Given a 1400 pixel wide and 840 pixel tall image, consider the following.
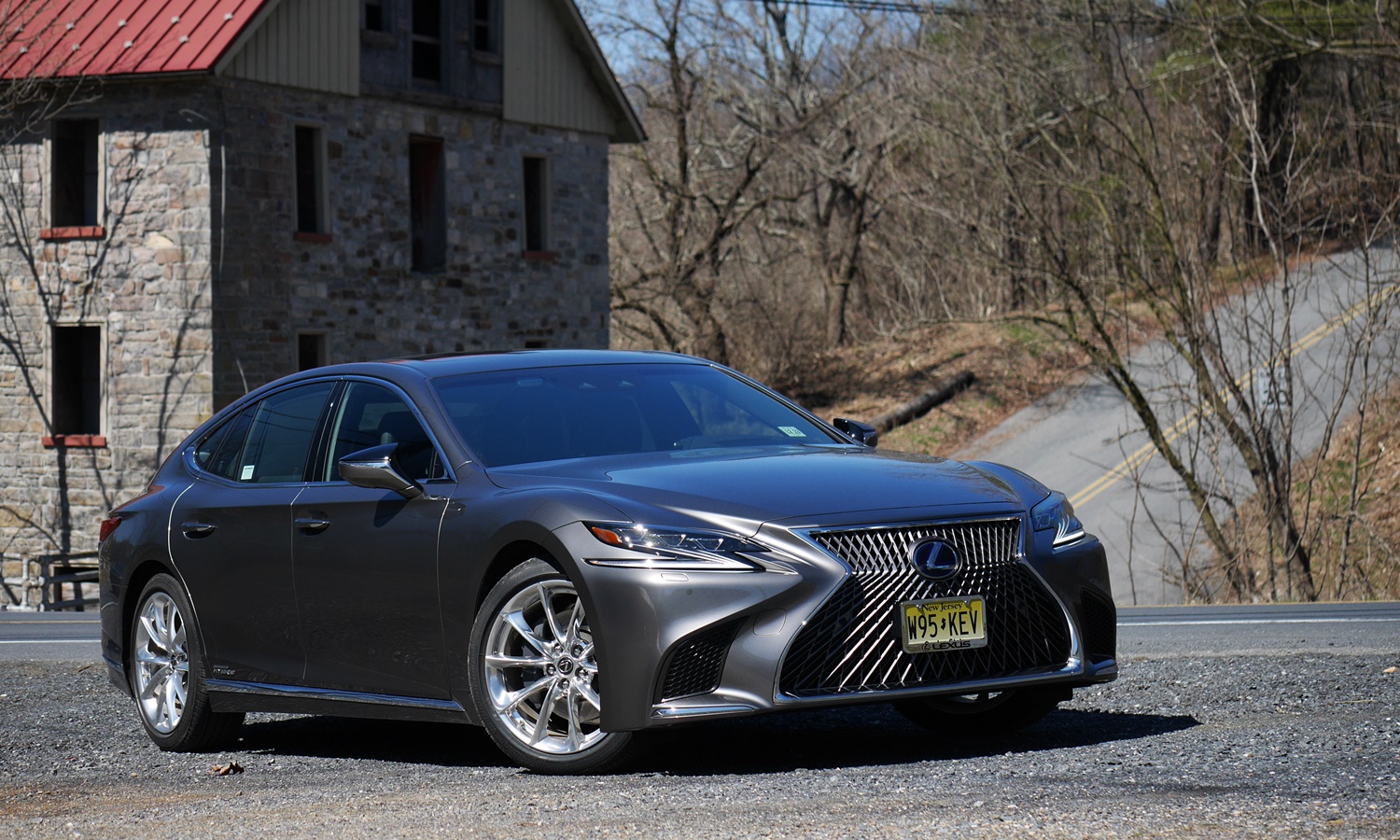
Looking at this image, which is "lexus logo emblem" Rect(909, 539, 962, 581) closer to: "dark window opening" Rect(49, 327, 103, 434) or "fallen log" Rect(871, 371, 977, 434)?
"dark window opening" Rect(49, 327, 103, 434)

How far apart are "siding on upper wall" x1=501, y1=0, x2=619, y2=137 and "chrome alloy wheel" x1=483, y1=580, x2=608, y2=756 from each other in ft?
89.3

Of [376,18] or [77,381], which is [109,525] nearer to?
[77,381]

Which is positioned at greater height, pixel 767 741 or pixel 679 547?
pixel 679 547

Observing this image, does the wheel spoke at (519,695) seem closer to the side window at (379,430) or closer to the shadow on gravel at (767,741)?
the shadow on gravel at (767,741)

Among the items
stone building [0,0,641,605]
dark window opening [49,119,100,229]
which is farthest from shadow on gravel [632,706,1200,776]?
dark window opening [49,119,100,229]

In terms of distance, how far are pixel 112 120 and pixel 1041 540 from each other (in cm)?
2448

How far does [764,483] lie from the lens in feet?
20.6

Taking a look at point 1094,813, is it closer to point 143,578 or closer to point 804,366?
point 143,578

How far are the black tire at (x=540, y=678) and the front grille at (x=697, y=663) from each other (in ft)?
0.86

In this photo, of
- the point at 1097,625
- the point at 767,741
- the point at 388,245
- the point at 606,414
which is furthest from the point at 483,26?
the point at 1097,625

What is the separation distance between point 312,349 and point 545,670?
24.2m

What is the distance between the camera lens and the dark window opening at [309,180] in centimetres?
2941

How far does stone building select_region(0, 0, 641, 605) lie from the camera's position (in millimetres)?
27672

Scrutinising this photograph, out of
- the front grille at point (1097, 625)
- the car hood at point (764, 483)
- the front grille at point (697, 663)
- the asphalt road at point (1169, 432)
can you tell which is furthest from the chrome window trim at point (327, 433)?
the asphalt road at point (1169, 432)
